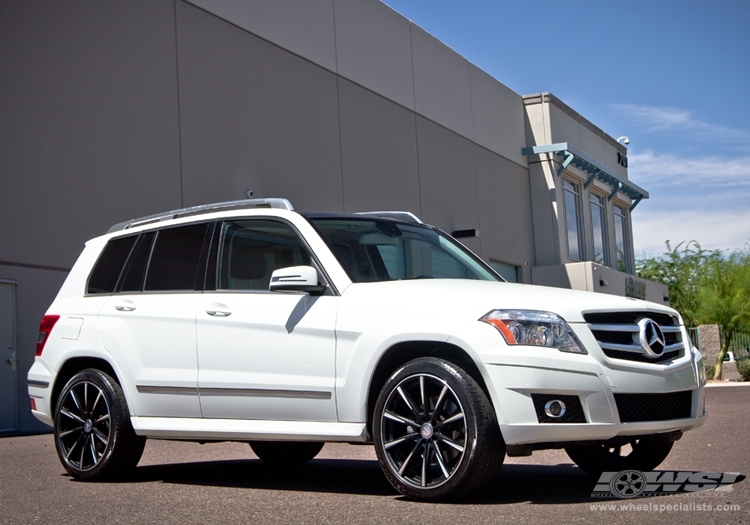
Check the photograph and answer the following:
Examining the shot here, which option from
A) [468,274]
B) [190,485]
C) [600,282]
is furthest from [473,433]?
[600,282]

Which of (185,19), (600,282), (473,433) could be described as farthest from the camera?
(600,282)

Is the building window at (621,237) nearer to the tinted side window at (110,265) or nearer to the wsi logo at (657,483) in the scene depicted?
the tinted side window at (110,265)

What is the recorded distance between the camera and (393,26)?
28922 millimetres

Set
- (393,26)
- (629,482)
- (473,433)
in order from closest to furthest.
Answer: (473,433) → (629,482) → (393,26)

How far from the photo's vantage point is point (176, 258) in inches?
288

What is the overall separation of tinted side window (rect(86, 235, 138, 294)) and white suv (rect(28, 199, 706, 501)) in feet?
0.05

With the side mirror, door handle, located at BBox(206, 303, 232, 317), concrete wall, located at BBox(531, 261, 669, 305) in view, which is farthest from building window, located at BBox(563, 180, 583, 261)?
the side mirror

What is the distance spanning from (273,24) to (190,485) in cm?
Result: 1803

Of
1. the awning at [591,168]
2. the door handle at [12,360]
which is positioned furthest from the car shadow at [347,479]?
the awning at [591,168]

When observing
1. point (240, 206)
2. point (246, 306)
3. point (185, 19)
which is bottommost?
point (246, 306)

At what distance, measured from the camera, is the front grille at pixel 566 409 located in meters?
5.34

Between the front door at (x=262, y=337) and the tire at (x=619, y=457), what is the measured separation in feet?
5.97

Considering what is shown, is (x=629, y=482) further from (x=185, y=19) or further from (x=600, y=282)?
(x=600, y=282)

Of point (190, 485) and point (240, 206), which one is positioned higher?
point (240, 206)
